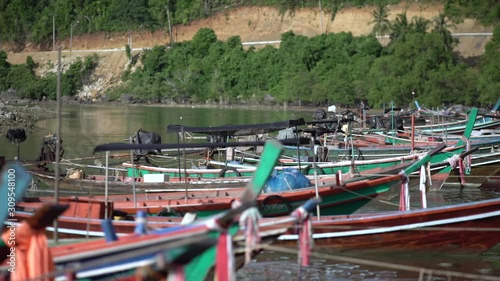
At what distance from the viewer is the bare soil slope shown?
94.3m

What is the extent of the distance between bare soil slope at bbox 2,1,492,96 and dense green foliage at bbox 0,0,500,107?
1.24m

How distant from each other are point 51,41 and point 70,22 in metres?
4.02

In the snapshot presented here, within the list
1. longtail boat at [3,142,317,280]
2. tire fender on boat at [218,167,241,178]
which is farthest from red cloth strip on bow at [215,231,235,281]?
tire fender on boat at [218,167,241,178]

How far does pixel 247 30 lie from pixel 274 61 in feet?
52.4

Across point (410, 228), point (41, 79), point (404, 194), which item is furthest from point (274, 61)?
point (410, 228)

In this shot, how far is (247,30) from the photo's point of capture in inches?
4213

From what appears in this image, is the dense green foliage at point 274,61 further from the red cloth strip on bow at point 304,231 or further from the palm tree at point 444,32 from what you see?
the red cloth strip on bow at point 304,231

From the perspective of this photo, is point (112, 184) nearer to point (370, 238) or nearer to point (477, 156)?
point (370, 238)

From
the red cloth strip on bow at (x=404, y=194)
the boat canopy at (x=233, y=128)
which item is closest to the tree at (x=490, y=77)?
the boat canopy at (x=233, y=128)

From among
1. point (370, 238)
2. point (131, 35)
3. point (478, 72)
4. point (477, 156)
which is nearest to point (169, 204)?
point (370, 238)

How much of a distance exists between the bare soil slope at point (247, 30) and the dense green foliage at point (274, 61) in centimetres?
124

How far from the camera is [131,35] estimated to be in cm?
11912

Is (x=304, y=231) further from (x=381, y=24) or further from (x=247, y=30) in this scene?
(x=247, y=30)

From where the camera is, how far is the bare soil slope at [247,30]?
9431 cm
